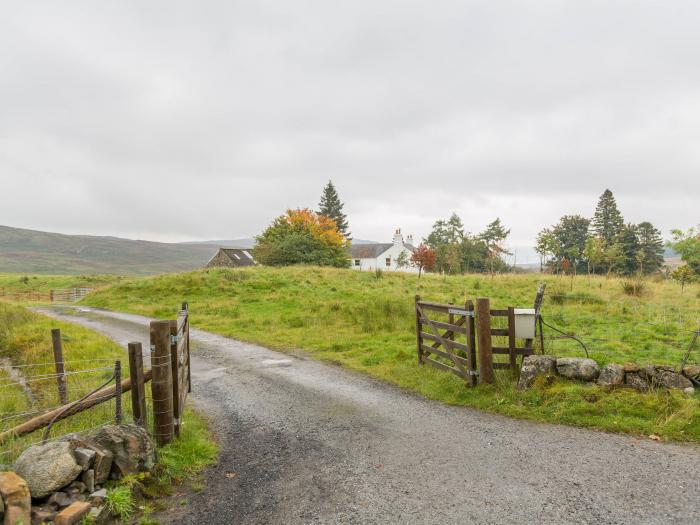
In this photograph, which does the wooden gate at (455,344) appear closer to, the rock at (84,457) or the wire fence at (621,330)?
the wire fence at (621,330)

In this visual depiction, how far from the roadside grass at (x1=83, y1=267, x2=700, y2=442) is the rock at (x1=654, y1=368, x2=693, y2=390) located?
235mm

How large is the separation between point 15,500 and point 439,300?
1824 centimetres

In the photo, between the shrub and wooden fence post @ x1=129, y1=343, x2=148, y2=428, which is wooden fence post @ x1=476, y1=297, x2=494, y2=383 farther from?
the shrub

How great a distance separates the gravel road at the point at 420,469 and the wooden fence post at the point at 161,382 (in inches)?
37.9

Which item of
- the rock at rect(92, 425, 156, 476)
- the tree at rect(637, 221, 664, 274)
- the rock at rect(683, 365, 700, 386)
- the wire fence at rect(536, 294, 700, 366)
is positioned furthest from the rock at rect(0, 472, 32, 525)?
the tree at rect(637, 221, 664, 274)

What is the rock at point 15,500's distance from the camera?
3.76 meters

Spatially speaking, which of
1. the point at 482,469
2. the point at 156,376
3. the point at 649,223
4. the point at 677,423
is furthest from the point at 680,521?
the point at 649,223

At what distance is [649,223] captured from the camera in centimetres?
6800

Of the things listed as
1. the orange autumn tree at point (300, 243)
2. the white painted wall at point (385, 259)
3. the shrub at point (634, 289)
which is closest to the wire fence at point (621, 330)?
the shrub at point (634, 289)

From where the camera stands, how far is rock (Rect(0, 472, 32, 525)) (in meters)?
3.76

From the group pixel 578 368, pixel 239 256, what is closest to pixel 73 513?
pixel 578 368

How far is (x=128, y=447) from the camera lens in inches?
195

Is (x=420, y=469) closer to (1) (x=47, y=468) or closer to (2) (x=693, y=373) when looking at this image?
(1) (x=47, y=468)

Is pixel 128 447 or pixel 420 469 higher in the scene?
pixel 128 447
